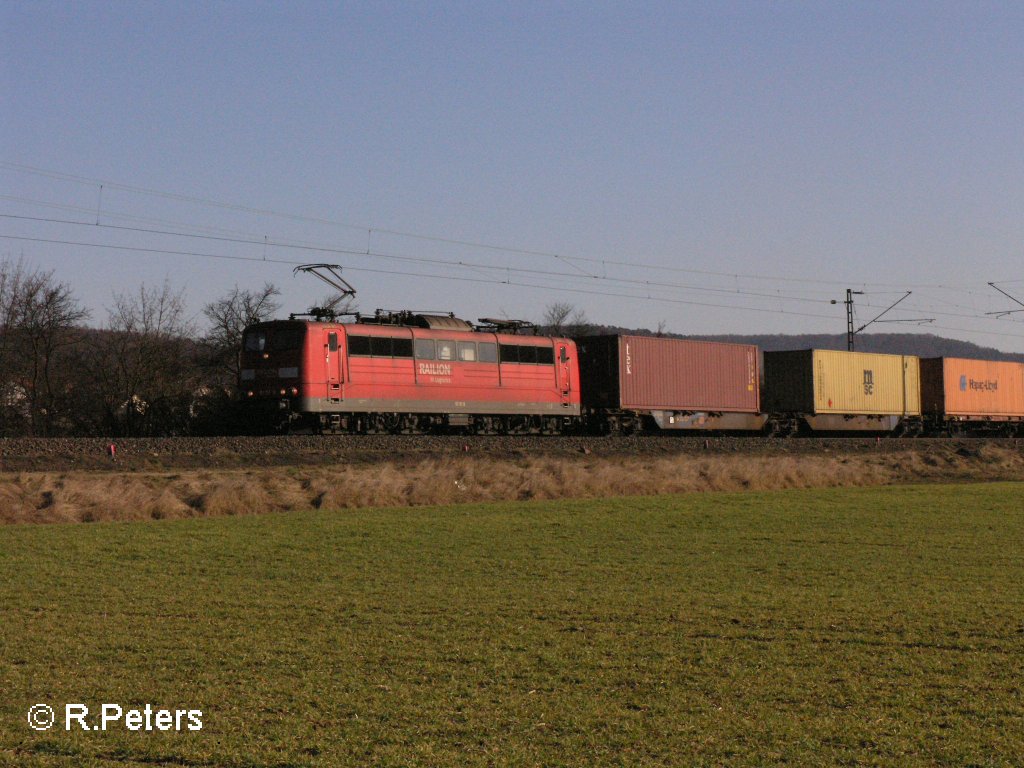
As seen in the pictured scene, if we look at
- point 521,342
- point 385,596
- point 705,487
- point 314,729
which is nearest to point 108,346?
point 521,342

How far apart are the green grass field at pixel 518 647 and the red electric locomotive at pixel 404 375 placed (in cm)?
1675

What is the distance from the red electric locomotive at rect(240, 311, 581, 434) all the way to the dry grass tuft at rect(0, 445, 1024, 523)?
5626mm

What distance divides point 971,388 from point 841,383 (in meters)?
10.0

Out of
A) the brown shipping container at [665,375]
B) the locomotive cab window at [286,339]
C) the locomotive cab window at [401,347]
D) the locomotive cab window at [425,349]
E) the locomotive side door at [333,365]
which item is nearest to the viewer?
the locomotive cab window at [286,339]

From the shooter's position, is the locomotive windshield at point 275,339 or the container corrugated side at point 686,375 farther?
the container corrugated side at point 686,375

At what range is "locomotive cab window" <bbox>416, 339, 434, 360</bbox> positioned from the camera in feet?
112

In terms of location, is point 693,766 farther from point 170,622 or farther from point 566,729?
point 170,622

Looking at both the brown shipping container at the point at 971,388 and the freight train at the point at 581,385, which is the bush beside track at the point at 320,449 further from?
the brown shipping container at the point at 971,388

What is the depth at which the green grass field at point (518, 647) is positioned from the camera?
5.88 metres

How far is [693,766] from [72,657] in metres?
4.44

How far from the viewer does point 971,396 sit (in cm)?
5353

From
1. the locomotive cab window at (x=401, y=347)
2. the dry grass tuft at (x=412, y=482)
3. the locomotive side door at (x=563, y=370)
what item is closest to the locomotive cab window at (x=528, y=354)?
the locomotive side door at (x=563, y=370)

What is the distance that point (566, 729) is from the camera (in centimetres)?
612
